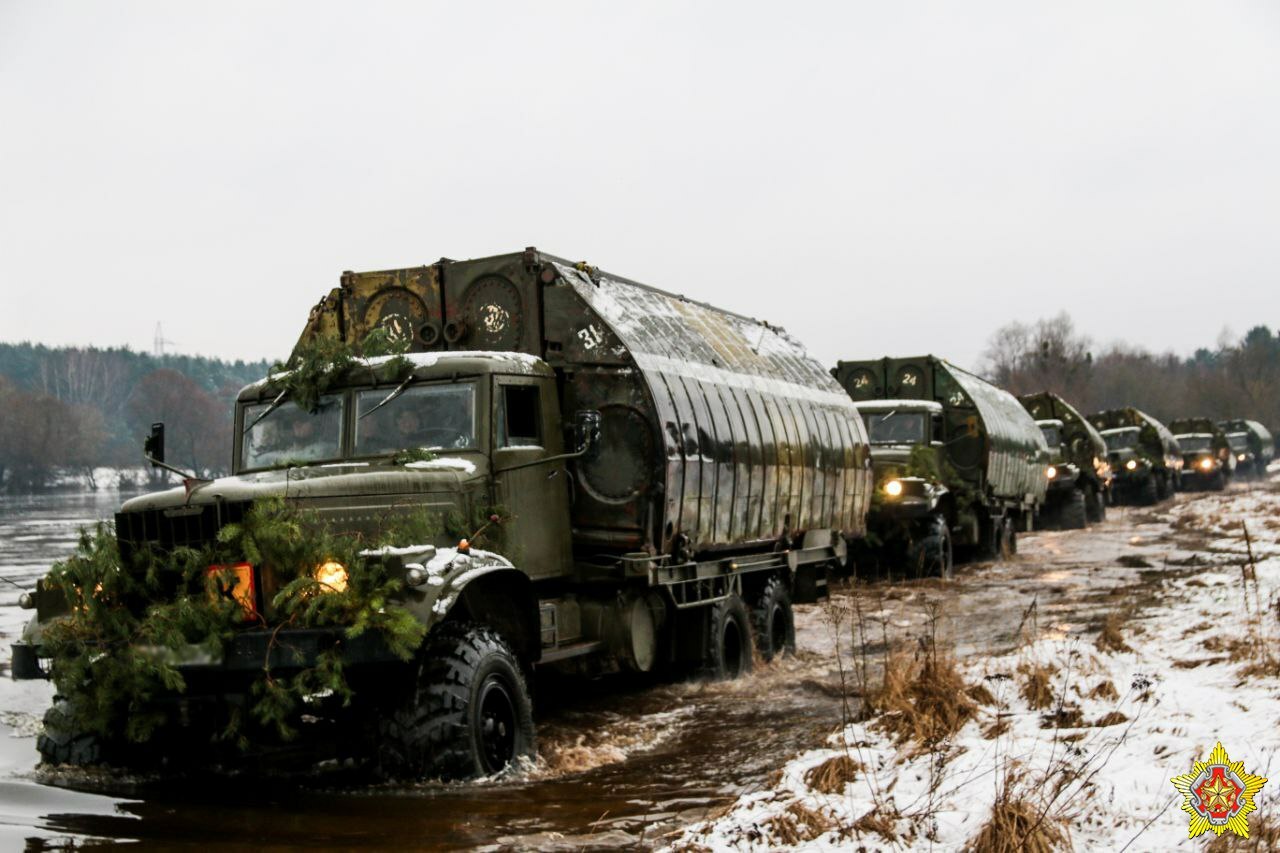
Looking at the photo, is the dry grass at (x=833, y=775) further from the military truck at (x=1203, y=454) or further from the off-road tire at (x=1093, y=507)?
the military truck at (x=1203, y=454)

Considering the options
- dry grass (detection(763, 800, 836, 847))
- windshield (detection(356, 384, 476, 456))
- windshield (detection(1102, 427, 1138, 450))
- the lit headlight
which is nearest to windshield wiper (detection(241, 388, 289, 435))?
windshield (detection(356, 384, 476, 456))

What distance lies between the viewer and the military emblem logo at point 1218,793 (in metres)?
5.00

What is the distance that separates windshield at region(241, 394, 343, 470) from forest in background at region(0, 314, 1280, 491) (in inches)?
1746

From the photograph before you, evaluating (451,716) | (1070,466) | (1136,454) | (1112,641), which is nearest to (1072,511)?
(1070,466)

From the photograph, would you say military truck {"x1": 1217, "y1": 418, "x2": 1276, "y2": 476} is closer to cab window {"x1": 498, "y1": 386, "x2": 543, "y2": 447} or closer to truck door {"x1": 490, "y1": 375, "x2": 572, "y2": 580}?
truck door {"x1": 490, "y1": 375, "x2": 572, "y2": 580}

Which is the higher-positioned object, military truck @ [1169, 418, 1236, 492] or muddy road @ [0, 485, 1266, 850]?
military truck @ [1169, 418, 1236, 492]

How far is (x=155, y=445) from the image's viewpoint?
9172 mm

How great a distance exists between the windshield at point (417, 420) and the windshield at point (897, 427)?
43.7ft

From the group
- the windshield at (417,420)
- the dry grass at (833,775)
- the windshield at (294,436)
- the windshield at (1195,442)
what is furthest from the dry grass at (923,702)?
the windshield at (1195,442)

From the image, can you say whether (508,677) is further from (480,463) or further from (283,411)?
(283,411)

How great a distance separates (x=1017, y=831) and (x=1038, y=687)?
295 centimetres

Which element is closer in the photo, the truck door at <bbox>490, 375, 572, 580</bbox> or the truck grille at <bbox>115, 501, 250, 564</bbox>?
the truck grille at <bbox>115, 501, 250, 564</bbox>

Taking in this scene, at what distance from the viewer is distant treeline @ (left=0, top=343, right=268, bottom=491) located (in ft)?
205

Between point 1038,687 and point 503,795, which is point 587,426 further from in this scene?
point 1038,687
